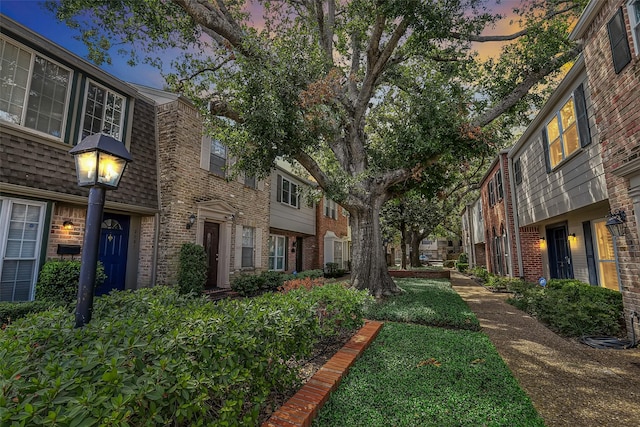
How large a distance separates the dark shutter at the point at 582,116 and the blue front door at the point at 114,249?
11.6 metres

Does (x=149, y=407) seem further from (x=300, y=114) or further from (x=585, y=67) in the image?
(x=585, y=67)

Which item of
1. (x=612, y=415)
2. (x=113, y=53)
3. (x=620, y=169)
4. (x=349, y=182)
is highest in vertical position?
(x=113, y=53)

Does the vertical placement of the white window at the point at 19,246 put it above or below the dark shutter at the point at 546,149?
below

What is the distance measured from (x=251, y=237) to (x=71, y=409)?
36.5ft

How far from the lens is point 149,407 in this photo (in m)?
1.64

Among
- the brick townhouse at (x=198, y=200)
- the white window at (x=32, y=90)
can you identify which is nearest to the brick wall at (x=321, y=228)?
the brick townhouse at (x=198, y=200)

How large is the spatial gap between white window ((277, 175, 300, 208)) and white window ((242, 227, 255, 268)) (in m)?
2.89

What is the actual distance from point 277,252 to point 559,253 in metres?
11.6

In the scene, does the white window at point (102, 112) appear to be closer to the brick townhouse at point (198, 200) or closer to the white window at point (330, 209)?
the brick townhouse at point (198, 200)

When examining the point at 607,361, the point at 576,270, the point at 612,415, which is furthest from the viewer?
the point at 576,270

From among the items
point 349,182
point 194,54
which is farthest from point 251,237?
point 194,54

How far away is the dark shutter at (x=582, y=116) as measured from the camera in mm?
6875

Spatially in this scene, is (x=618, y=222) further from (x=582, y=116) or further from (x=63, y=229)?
(x=63, y=229)

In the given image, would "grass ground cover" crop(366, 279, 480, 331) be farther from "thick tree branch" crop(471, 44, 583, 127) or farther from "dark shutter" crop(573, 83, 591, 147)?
"thick tree branch" crop(471, 44, 583, 127)
